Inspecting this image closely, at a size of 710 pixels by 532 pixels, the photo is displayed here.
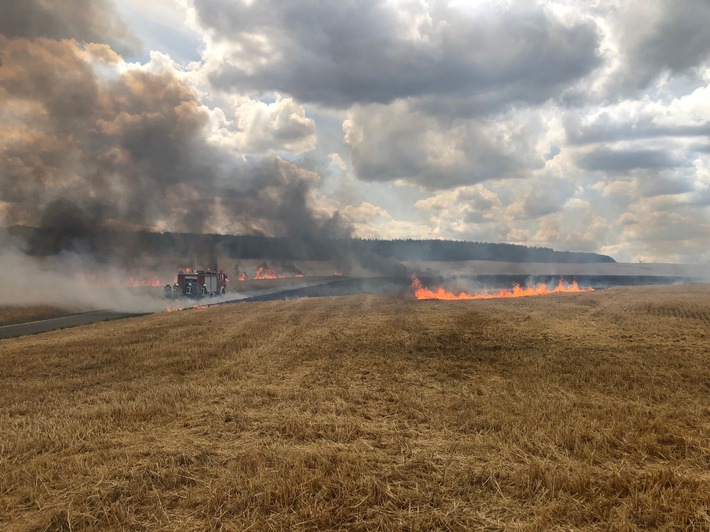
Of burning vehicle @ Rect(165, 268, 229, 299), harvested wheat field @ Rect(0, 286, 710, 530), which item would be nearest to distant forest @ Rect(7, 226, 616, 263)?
burning vehicle @ Rect(165, 268, 229, 299)

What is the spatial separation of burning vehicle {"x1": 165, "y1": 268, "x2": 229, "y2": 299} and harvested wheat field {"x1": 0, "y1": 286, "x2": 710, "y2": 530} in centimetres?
3832

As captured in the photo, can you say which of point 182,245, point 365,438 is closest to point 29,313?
point 365,438

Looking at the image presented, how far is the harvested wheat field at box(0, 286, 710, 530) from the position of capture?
18.4 ft

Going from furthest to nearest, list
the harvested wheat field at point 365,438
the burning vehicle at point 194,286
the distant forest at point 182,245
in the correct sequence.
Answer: the distant forest at point 182,245
the burning vehicle at point 194,286
the harvested wheat field at point 365,438

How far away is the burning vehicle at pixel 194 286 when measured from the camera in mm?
55062

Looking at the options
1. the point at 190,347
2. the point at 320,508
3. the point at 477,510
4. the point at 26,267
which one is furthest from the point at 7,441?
the point at 26,267

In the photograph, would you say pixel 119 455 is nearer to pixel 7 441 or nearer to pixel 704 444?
pixel 7 441

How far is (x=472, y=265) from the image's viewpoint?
150 metres

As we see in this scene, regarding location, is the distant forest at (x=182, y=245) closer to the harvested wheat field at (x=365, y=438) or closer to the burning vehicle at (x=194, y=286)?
the burning vehicle at (x=194, y=286)

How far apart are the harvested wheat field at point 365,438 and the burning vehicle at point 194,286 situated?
3832cm

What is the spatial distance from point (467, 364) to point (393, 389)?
402 centimetres

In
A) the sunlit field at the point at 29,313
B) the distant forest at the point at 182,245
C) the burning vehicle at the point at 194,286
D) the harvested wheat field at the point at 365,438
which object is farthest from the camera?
the distant forest at the point at 182,245

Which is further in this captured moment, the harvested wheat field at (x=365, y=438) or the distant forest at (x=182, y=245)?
the distant forest at (x=182, y=245)

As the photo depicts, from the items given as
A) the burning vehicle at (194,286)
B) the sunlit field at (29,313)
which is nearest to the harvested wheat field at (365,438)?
the sunlit field at (29,313)
